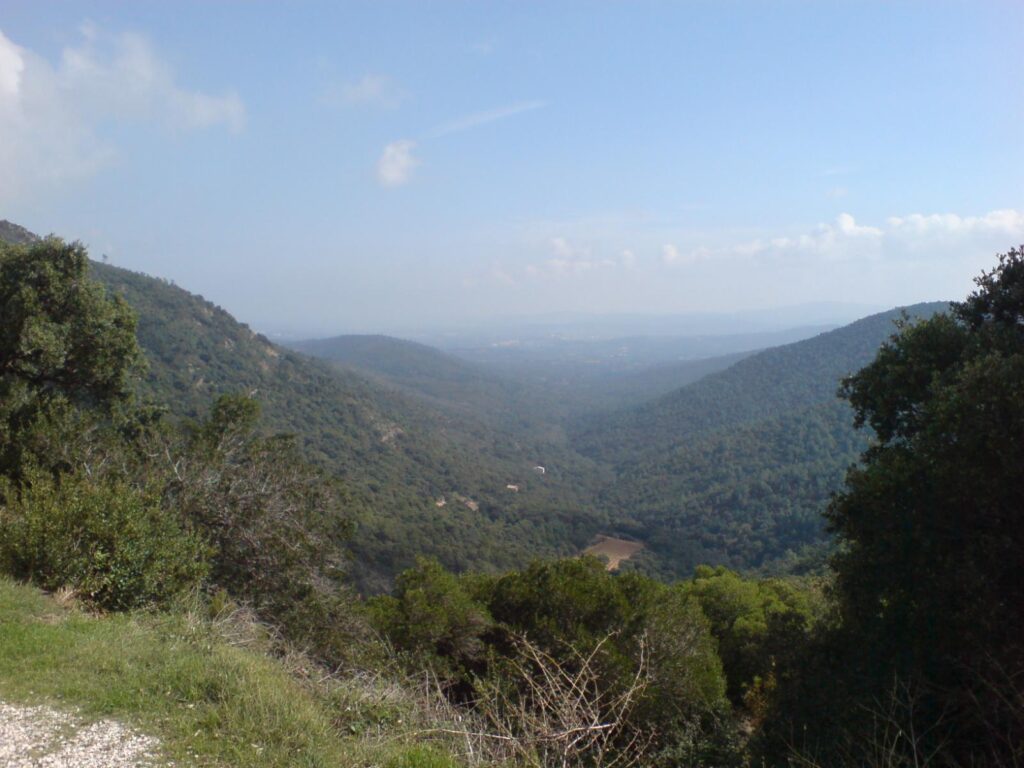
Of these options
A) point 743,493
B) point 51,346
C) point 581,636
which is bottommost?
point 743,493

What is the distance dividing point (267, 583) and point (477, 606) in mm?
3719

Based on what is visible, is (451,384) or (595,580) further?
(451,384)

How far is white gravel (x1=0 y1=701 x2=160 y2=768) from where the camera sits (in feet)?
11.6

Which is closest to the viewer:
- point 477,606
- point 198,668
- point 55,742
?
point 55,742

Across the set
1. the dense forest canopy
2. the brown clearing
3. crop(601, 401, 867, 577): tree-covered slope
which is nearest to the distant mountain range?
crop(601, 401, 867, 577): tree-covered slope

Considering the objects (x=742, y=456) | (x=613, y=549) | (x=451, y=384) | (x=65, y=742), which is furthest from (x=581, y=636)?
(x=451, y=384)

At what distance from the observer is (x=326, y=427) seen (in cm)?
6191

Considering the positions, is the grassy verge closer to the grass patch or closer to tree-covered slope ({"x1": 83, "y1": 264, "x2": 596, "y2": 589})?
the grass patch

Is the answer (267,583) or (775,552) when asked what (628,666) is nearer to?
(267,583)

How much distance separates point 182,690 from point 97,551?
9.63 ft

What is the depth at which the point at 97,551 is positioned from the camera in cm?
652

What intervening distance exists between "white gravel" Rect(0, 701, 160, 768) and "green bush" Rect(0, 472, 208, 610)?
8.43 feet

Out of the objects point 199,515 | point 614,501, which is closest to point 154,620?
point 199,515

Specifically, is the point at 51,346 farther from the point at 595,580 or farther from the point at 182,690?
the point at 595,580
